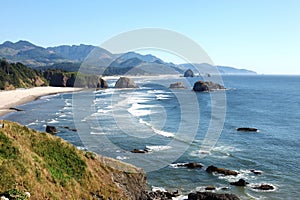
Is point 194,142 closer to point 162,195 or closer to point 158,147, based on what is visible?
point 158,147

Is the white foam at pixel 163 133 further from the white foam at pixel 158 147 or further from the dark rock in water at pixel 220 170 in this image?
the dark rock in water at pixel 220 170

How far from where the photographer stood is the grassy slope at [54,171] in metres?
14.3

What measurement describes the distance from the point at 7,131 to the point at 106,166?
6.55m

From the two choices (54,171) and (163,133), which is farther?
(163,133)

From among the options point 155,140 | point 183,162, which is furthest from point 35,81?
point 183,162

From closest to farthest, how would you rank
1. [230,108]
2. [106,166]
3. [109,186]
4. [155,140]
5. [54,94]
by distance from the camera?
[109,186] < [106,166] < [155,140] < [230,108] < [54,94]

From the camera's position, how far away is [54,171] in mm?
16719

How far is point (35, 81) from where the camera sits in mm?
130625

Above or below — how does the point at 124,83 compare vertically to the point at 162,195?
above

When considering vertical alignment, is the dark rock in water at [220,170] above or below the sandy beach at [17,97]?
below

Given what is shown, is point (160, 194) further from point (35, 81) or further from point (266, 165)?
point (35, 81)

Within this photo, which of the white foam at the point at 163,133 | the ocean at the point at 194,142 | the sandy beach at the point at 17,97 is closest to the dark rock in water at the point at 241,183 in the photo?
the ocean at the point at 194,142

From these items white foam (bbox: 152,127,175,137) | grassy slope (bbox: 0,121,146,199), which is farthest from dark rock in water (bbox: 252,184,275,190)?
white foam (bbox: 152,127,175,137)

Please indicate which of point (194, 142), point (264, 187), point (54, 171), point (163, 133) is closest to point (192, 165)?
point (264, 187)
